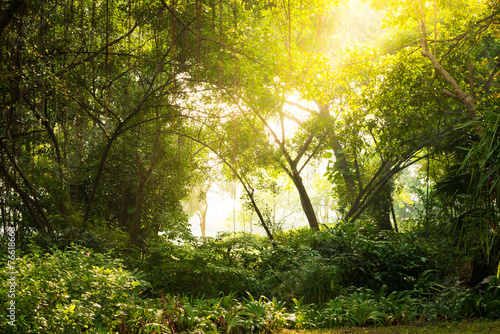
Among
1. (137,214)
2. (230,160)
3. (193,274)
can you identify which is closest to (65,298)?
(193,274)

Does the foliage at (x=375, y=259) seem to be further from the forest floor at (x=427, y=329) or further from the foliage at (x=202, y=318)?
the foliage at (x=202, y=318)

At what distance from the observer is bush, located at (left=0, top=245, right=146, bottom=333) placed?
297cm

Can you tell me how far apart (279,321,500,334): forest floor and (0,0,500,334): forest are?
0.20 meters

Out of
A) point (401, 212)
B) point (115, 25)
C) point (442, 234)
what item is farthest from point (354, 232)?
point (401, 212)

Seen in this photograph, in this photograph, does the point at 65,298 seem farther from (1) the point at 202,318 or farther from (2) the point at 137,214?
(2) the point at 137,214

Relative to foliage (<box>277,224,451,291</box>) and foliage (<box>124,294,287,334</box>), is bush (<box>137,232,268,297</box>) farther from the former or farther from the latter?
foliage (<box>277,224,451,291</box>)

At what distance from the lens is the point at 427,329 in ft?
13.7

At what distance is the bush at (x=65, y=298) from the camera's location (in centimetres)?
297

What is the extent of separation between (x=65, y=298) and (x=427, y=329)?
3596 mm

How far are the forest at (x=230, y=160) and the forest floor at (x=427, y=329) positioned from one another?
20 cm

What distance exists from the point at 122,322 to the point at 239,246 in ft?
13.3

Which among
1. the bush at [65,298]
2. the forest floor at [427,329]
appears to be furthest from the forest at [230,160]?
the forest floor at [427,329]

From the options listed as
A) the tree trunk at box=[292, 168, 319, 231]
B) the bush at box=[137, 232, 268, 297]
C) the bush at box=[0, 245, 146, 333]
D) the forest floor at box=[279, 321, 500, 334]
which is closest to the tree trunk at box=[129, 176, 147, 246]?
the bush at box=[137, 232, 268, 297]

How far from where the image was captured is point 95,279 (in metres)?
3.67
